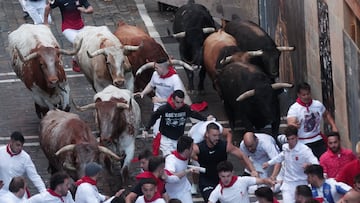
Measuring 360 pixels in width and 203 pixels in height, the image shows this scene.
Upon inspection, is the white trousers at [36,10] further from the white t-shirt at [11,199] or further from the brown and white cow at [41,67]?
the white t-shirt at [11,199]

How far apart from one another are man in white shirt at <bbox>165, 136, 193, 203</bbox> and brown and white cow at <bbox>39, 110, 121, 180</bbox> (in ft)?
5.86

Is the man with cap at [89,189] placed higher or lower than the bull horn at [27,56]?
lower

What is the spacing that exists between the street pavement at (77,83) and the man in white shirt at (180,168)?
202 cm

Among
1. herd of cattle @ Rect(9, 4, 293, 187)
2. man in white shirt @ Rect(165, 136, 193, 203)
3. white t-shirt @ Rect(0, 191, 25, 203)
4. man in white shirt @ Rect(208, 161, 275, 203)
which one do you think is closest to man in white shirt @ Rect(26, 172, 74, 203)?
white t-shirt @ Rect(0, 191, 25, 203)

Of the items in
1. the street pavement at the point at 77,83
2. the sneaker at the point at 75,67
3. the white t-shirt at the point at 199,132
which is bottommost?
the street pavement at the point at 77,83

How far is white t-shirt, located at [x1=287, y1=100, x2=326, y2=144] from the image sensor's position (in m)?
20.9

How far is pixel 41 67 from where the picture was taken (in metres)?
24.2

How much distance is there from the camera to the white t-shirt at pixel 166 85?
2250cm

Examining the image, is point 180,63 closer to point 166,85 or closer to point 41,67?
point 166,85

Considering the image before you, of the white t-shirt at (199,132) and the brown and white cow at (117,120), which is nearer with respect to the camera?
the white t-shirt at (199,132)

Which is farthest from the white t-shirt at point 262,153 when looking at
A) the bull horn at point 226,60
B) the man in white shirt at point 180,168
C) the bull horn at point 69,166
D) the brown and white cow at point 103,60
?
the bull horn at point 226,60

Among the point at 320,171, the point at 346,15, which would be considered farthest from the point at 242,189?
the point at 346,15

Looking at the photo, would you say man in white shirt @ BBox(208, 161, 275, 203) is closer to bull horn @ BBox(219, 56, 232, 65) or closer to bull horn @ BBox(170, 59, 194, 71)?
bull horn @ BBox(170, 59, 194, 71)

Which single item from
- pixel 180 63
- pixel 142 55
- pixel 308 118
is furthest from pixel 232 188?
pixel 142 55
